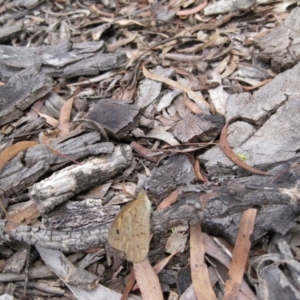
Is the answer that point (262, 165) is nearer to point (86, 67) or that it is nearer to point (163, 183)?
point (163, 183)

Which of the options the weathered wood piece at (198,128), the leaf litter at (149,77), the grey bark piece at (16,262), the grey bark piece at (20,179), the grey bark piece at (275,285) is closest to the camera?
the grey bark piece at (275,285)

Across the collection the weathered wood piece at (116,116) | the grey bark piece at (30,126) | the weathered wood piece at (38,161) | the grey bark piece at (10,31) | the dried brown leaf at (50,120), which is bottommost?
the dried brown leaf at (50,120)

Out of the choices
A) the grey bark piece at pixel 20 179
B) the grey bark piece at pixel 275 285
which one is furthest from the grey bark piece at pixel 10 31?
the grey bark piece at pixel 275 285

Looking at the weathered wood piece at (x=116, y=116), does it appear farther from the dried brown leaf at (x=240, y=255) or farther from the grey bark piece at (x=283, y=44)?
the grey bark piece at (x=283, y=44)

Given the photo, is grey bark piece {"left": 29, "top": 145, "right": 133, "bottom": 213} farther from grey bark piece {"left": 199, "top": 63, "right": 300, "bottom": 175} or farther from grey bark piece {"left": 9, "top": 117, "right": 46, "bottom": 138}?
grey bark piece {"left": 9, "top": 117, "right": 46, "bottom": 138}

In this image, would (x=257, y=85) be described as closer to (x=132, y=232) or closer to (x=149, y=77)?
(x=149, y=77)

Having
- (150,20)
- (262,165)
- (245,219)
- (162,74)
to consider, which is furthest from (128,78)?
(245,219)
